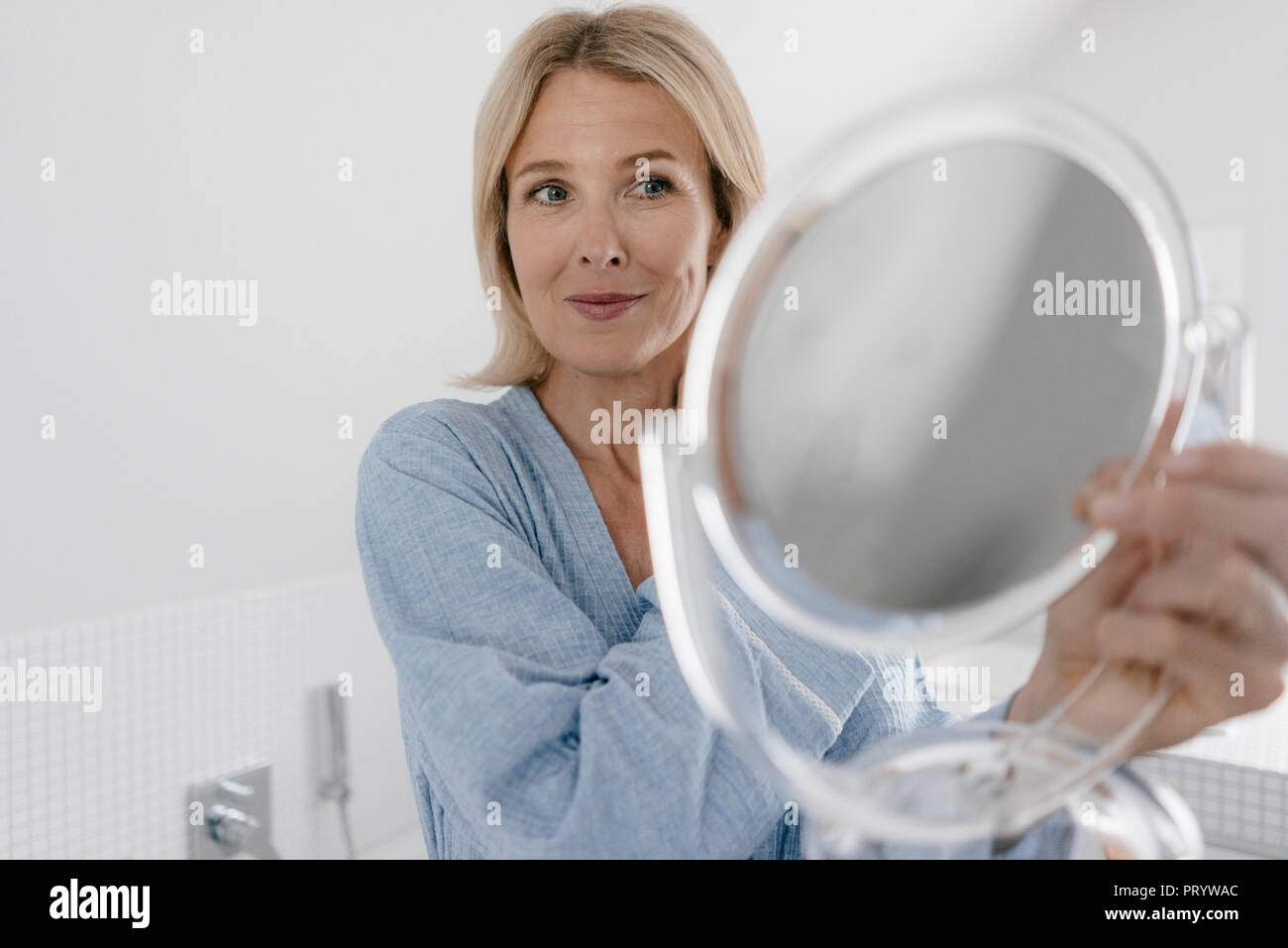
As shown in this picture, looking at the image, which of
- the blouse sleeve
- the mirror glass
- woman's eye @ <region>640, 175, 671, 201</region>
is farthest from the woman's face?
the mirror glass

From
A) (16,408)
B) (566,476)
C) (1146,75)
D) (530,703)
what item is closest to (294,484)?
(16,408)

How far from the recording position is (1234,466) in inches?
8.8

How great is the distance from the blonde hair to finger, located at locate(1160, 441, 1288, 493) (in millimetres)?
353

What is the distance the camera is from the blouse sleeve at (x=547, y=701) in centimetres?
33

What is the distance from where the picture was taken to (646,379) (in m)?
0.57

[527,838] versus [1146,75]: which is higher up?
[1146,75]

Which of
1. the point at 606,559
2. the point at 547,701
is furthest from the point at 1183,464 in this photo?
the point at 606,559

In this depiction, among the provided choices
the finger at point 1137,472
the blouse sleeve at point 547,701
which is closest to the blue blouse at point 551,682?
the blouse sleeve at point 547,701

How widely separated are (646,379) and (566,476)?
0.27 feet

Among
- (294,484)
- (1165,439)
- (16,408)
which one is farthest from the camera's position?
(294,484)

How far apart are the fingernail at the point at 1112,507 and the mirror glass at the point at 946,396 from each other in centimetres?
2

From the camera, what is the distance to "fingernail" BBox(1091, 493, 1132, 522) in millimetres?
232

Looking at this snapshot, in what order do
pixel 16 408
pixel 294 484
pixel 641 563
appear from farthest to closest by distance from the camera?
pixel 294 484 < pixel 16 408 < pixel 641 563
